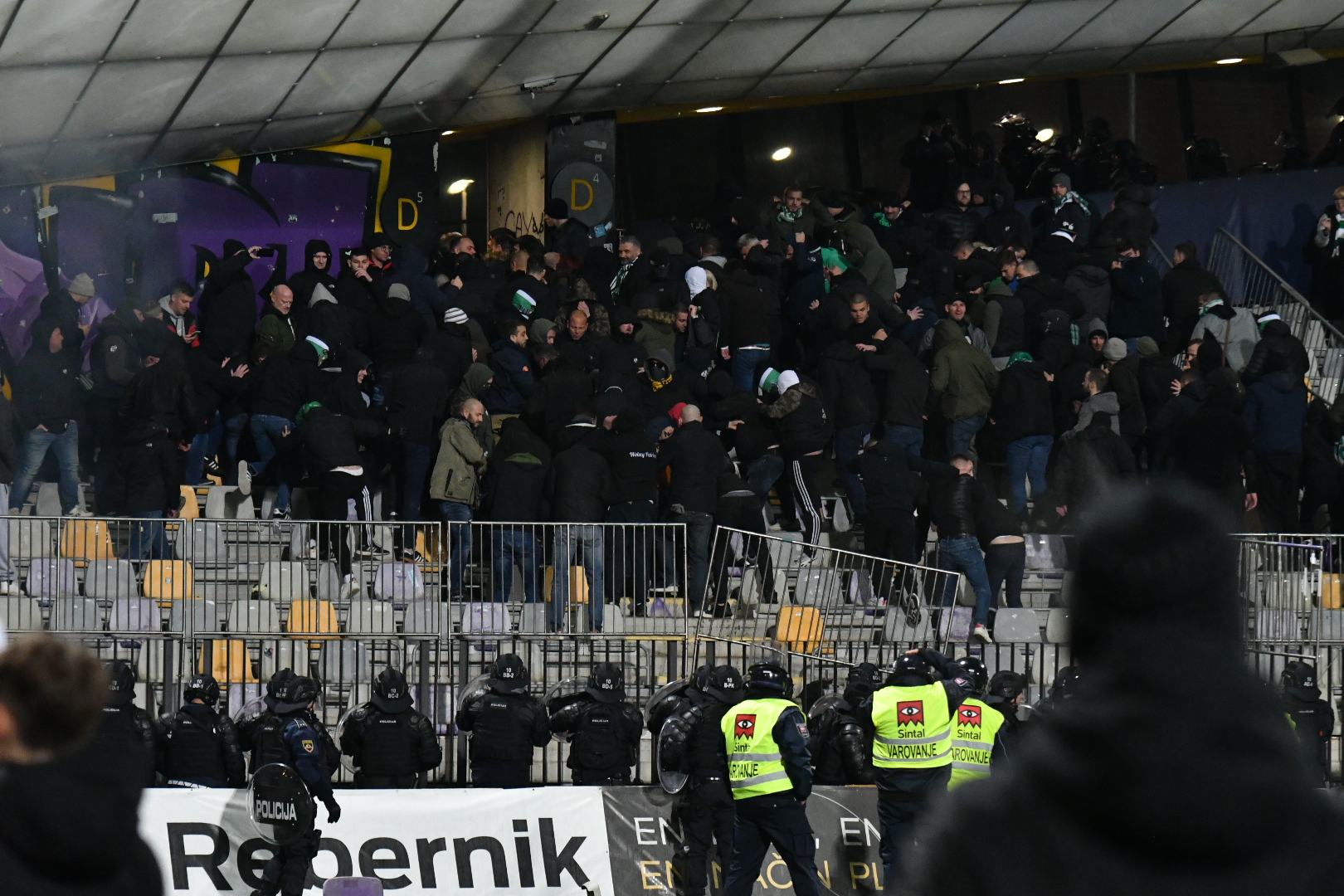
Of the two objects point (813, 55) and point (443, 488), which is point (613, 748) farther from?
point (813, 55)

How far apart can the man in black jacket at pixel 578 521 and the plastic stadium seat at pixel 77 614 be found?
3.53m

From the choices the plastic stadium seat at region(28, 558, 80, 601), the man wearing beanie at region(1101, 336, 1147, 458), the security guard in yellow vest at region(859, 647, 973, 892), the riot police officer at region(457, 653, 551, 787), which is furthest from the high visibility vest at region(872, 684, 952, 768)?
the man wearing beanie at region(1101, 336, 1147, 458)

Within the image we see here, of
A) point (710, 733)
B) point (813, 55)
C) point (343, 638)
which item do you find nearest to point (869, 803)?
point (710, 733)

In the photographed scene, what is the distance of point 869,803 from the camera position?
1231cm

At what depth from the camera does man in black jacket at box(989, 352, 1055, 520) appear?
1783 cm

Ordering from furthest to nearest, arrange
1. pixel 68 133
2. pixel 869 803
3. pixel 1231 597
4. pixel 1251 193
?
pixel 1251 193, pixel 68 133, pixel 869 803, pixel 1231 597

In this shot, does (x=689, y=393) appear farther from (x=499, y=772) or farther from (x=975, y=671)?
(x=499, y=772)

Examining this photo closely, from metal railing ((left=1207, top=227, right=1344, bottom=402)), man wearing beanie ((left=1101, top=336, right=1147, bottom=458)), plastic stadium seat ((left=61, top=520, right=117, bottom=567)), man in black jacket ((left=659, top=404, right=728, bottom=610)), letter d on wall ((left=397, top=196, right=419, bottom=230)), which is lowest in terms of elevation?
plastic stadium seat ((left=61, top=520, right=117, bottom=567))

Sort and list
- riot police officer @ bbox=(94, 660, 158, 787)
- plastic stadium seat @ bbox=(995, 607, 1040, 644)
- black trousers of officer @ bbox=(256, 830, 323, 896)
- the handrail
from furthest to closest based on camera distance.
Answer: the handrail → plastic stadium seat @ bbox=(995, 607, 1040, 644) → riot police officer @ bbox=(94, 660, 158, 787) → black trousers of officer @ bbox=(256, 830, 323, 896)

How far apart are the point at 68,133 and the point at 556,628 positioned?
7.23m

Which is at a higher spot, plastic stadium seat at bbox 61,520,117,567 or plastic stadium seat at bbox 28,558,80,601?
plastic stadium seat at bbox 61,520,117,567

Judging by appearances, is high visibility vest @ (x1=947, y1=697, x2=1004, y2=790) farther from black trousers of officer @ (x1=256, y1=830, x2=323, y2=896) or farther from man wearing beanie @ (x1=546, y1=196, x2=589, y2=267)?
man wearing beanie @ (x1=546, y1=196, x2=589, y2=267)

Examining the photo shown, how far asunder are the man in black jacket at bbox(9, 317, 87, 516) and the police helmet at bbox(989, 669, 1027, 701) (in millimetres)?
7839

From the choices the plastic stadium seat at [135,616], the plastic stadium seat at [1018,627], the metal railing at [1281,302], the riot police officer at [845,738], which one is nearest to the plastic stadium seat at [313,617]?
the plastic stadium seat at [135,616]
